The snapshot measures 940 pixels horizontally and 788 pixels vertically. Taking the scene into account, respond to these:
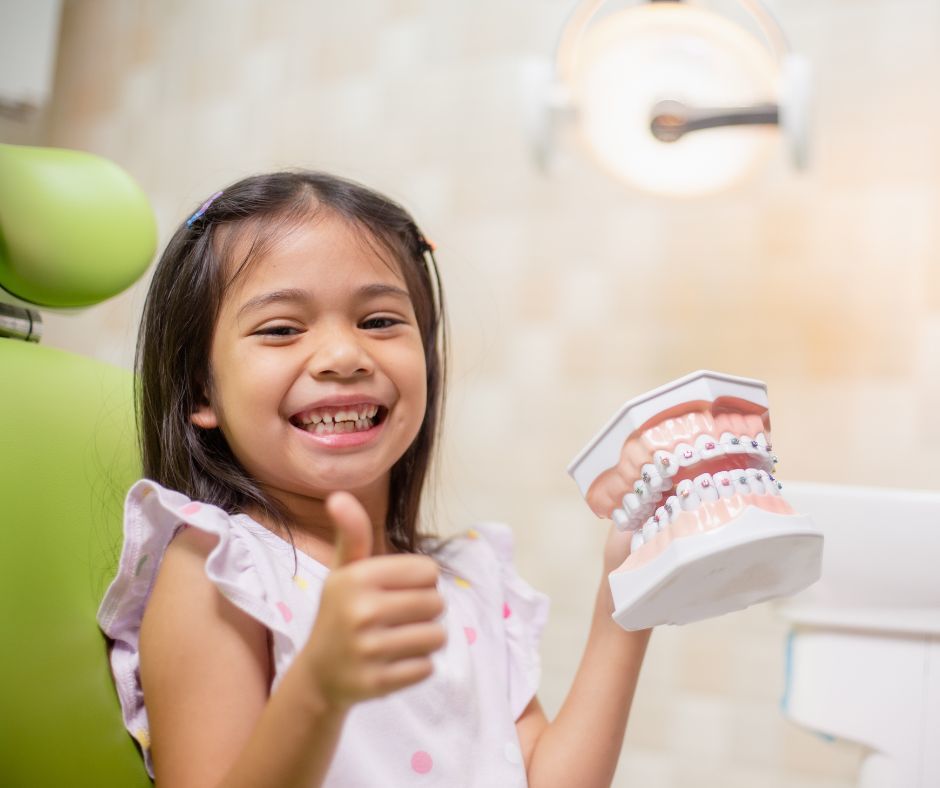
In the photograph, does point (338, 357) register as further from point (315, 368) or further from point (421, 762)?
point (421, 762)

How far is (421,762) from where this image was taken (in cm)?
67

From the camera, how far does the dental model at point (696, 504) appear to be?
1.76 feet

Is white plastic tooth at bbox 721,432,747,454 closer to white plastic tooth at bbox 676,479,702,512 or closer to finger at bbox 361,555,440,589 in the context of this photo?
white plastic tooth at bbox 676,479,702,512

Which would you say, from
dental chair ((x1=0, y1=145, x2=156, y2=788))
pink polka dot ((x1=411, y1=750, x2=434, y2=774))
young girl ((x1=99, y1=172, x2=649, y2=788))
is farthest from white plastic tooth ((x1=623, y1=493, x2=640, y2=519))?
dental chair ((x1=0, y1=145, x2=156, y2=788))

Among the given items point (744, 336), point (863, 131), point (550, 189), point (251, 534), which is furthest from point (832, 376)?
point (251, 534)

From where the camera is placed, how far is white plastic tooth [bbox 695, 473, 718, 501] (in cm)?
56

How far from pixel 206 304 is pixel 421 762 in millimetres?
345

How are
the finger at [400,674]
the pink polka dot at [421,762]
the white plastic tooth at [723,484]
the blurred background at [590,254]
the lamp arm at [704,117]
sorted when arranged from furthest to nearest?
the blurred background at [590,254]
the lamp arm at [704,117]
the pink polka dot at [421,762]
the white plastic tooth at [723,484]
the finger at [400,674]

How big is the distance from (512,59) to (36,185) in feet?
2.50

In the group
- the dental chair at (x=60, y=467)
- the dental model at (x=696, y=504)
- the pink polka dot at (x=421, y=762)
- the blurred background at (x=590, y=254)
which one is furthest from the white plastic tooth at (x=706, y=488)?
the blurred background at (x=590, y=254)

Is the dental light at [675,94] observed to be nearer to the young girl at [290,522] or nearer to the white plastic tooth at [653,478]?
the young girl at [290,522]

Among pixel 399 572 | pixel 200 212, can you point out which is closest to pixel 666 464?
pixel 399 572

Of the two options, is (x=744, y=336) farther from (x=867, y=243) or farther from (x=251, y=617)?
(x=251, y=617)

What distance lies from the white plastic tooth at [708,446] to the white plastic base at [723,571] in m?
0.04
